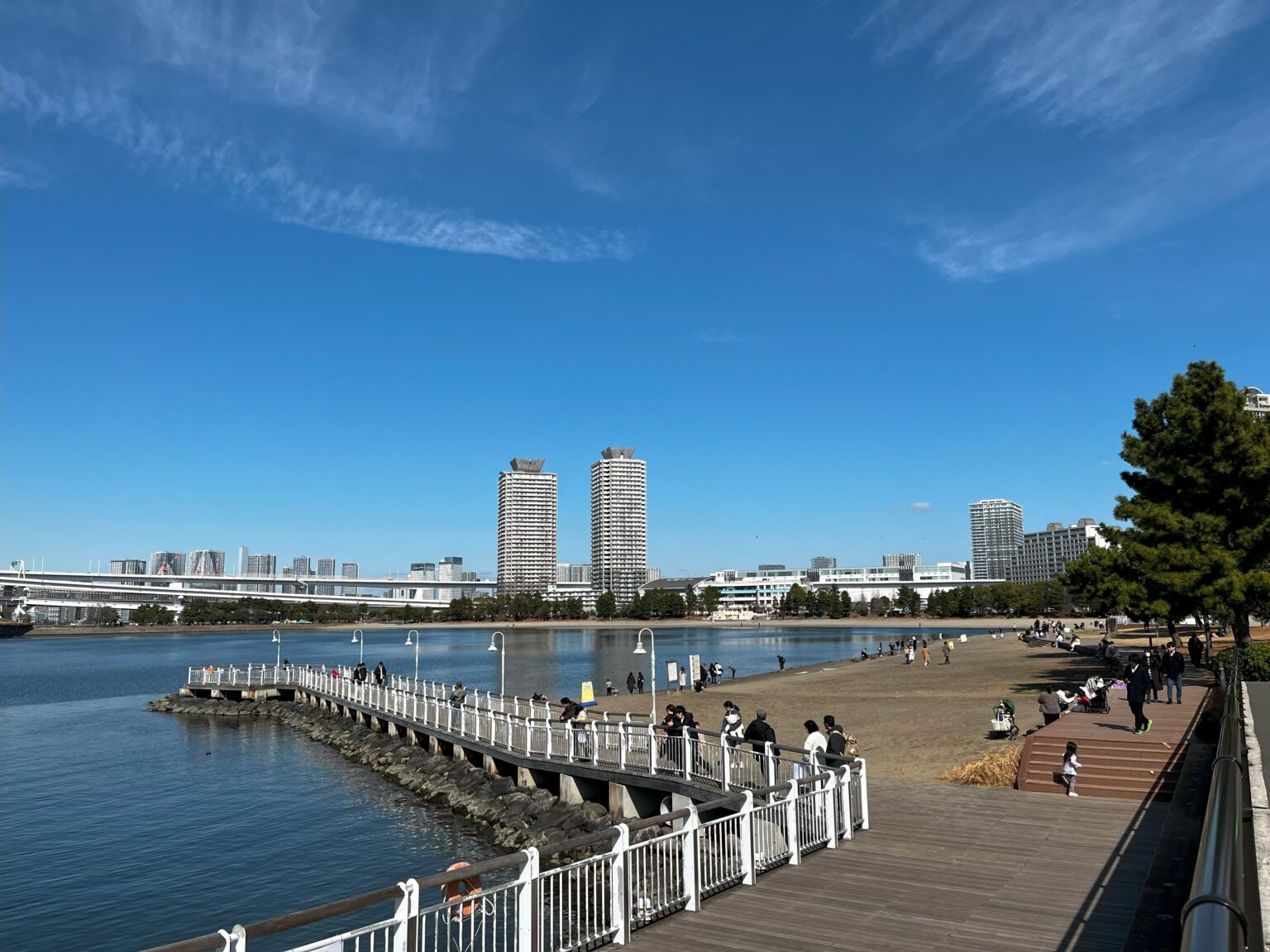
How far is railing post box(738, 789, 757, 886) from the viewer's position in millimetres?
11008

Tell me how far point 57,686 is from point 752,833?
284 feet

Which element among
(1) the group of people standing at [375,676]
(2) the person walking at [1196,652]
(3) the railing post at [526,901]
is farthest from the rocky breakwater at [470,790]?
(2) the person walking at [1196,652]

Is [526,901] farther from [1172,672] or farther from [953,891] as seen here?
[1172,672]

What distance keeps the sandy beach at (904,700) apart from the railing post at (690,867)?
1149 cm

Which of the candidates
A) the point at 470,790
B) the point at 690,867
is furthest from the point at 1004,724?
the point at 690,867

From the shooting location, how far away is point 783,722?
3438cm

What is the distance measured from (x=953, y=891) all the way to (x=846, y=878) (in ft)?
4.47

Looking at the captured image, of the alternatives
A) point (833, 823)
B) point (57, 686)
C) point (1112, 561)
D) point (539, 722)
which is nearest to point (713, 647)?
point (57, 686)

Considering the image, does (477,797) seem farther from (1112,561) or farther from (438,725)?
(1112,561)

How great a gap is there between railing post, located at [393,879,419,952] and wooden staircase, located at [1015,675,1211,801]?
48.9ft

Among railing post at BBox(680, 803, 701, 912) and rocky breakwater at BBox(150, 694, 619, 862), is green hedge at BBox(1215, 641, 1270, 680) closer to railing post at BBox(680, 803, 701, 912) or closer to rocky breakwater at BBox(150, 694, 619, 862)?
rocky breakwater at BBox(150, 694, 619, 862)

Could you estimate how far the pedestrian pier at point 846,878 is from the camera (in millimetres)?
6887

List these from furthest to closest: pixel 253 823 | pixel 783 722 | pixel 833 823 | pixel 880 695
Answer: pixel 880 695
pixel 783 722
pixel 253 823
pixel 833 823

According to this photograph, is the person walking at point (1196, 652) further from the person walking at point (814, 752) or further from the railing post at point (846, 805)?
the railing post at point (846, 805)
